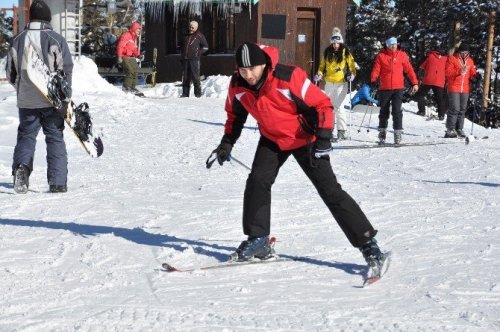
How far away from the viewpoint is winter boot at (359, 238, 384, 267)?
14.9ft

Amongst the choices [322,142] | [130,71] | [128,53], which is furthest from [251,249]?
[130,71]

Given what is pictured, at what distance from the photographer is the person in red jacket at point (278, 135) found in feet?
14.6

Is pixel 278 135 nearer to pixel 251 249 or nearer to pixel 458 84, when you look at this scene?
pixel 251 249

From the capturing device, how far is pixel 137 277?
4.61m

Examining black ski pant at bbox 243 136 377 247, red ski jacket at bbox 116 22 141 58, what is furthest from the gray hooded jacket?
red ski jacket at bbox 116 22 141 58

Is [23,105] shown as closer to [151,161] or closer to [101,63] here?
[151,161]

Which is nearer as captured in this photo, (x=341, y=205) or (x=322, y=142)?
(x=322, y=142)

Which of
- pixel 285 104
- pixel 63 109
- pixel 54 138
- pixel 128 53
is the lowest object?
pixel 54 138

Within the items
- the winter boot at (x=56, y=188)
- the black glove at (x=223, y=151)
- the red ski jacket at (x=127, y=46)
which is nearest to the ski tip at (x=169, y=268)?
the black glove at (x=223, y=151)

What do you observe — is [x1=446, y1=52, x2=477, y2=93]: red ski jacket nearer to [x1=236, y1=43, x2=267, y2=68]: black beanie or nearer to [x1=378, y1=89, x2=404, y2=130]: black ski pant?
[x1=378, y1=89, x2=404, y2=130]: black ski pant

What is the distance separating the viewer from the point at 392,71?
12.1 meters

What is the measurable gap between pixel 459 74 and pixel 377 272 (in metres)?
9.38

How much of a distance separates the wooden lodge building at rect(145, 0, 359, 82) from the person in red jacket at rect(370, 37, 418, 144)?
9672 millimetres

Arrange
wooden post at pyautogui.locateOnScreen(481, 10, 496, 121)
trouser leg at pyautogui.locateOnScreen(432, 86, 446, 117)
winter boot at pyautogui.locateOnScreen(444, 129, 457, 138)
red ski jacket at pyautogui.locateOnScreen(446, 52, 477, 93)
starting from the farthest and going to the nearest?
wooden post at pyautogui.locateOnScreen(481, 10, 496, 121)
trouser leg at pyautogui.locateOnScreen(432, 86, 446, 117)
winter boot at pyautogui.locateOnScreen(444, 129, 457, 138)
red ski jacket at pyautogui.locateOnScreen(446, 52, 477, 93)
